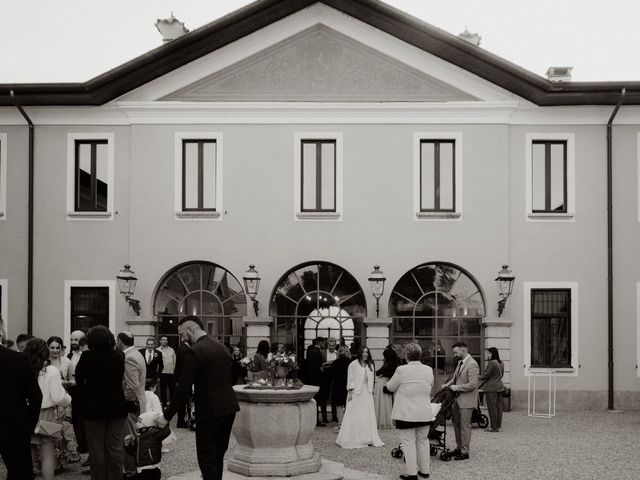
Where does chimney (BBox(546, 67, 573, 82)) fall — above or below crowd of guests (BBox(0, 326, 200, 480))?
→ above

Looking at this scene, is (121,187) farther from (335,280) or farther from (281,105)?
(335,280)

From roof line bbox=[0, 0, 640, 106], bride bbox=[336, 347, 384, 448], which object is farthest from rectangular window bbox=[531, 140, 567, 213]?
bride bbox=[336, 347, 384, 448]

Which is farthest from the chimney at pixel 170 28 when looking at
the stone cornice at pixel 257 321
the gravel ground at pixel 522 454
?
the gravel ground at pixel 522 454

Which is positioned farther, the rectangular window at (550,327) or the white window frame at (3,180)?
the white window frame at (3,180)

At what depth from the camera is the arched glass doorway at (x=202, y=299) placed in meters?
19.4

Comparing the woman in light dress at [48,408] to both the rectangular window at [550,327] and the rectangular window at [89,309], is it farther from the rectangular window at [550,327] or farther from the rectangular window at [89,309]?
the rectangular window at [550,327]

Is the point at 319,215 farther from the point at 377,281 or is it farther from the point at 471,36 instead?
the point at 471,36

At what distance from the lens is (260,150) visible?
19.4m

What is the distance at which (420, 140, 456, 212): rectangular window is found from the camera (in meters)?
19.5

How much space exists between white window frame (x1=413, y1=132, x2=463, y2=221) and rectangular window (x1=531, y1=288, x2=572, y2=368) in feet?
8.97

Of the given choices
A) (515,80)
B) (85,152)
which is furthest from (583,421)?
(85,152)

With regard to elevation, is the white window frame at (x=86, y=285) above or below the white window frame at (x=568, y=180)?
below

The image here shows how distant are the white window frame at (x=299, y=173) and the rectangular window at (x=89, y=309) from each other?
5068 mm

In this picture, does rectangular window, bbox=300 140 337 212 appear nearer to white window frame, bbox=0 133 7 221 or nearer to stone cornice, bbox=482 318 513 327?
stone cornice, bbox=482 318 513 327
